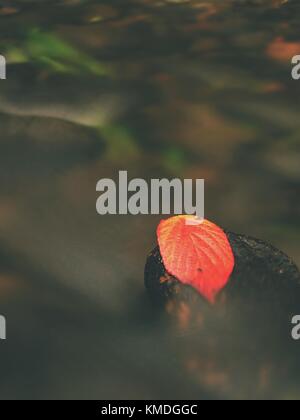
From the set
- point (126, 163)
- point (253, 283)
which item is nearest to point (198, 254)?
point (253, 283)

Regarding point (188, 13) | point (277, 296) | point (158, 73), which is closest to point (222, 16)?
point (188, 13)

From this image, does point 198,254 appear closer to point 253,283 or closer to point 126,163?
point 253,283

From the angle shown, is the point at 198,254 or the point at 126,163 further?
the point at 126,163

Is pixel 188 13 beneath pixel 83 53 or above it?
above

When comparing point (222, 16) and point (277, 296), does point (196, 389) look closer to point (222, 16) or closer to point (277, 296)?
point (277, 296)
